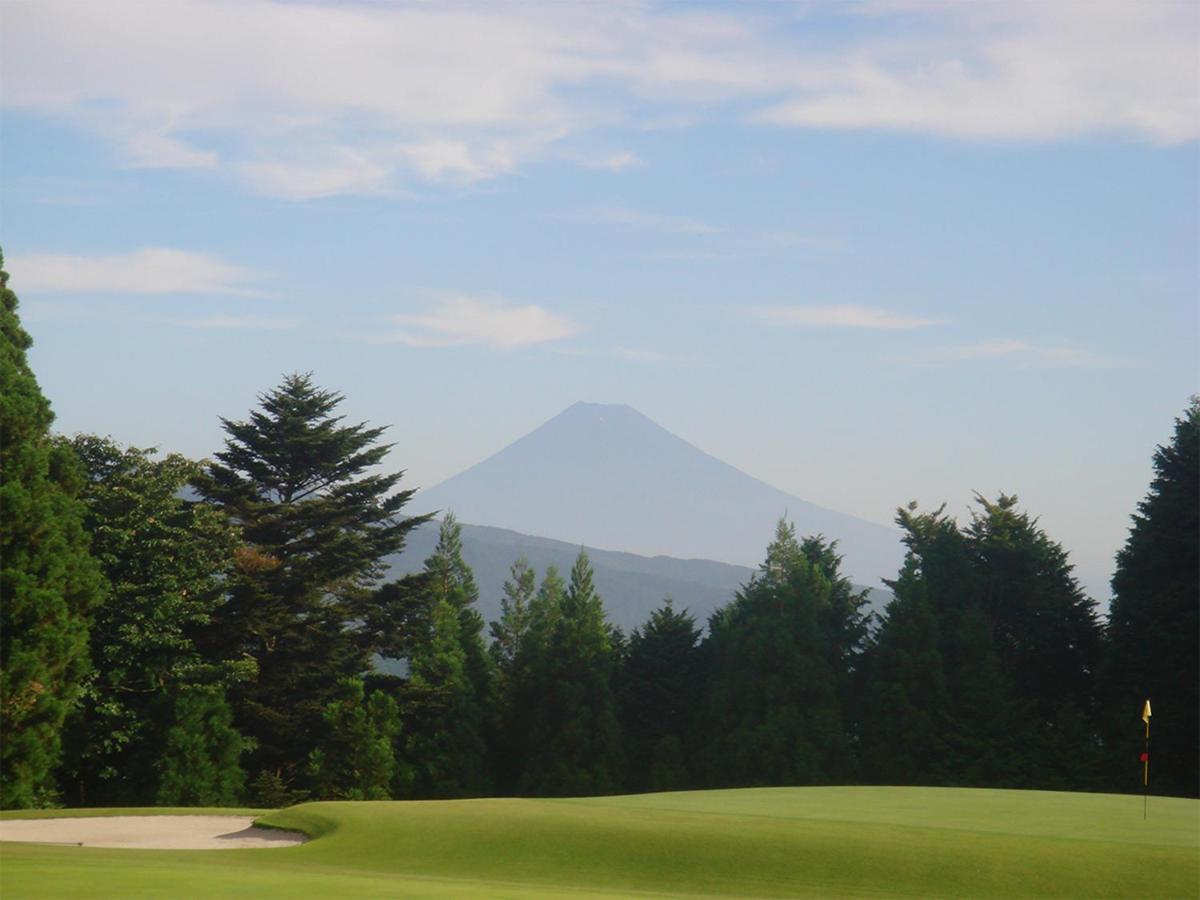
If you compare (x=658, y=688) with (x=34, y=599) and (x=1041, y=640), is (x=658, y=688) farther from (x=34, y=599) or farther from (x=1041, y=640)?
(x=34, y=599)

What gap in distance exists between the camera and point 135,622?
131ft

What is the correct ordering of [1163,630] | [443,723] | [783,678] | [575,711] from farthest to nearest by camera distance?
[575,711] < [783,678] < [443,723] < [1163,630]

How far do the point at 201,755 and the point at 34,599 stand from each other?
7.59 m

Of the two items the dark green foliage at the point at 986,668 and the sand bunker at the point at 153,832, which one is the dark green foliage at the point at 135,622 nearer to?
the sand bunker at the point at 153,832

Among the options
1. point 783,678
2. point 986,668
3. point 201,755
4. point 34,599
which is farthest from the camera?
point 783,678

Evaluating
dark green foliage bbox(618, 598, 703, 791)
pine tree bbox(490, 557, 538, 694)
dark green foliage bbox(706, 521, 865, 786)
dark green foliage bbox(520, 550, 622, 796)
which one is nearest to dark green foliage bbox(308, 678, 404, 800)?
dark green foliage bbox(520, 550, 622, 796)

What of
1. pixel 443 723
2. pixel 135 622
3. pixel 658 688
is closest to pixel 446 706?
pixel 443 723

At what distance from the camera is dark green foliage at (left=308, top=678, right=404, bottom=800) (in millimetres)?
44219

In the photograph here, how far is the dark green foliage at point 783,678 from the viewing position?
4766 cm

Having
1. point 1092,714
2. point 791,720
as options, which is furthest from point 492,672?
point 1092,714

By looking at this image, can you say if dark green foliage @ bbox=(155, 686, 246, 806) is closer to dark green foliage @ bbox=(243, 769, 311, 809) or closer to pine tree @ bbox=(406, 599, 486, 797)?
dark green foliage @ bbox=(243, 769, 311, 809)

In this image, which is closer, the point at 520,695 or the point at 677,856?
the point at 677,856

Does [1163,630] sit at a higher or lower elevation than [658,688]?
higher

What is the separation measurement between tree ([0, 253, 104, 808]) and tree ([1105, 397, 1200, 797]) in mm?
32851
